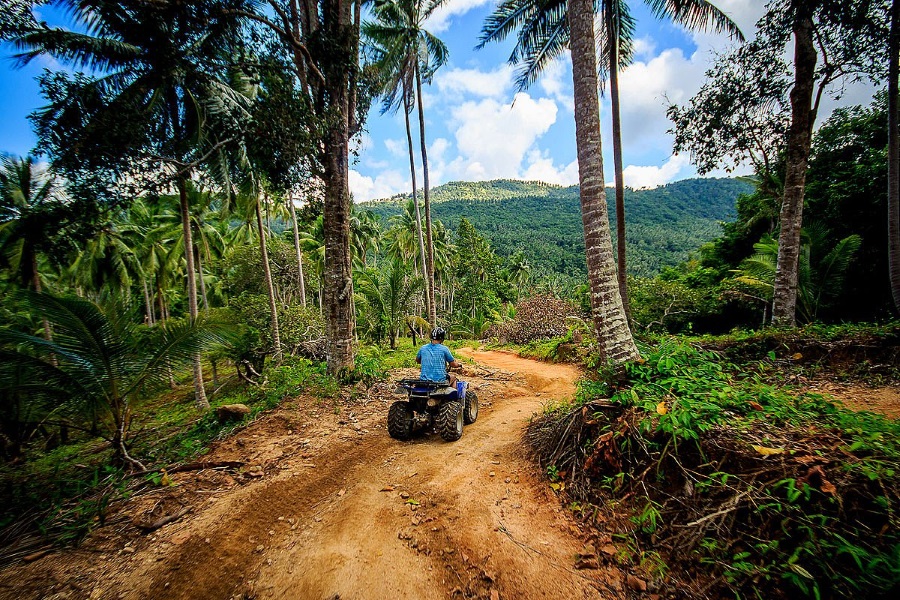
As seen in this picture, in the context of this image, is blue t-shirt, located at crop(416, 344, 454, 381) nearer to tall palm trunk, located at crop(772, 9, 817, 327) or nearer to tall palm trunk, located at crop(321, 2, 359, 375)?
tall palm trunk, located at crop(321, 2, 359, 375)

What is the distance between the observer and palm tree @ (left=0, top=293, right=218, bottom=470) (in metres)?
4.10

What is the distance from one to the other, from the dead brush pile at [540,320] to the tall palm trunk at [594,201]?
1189cm

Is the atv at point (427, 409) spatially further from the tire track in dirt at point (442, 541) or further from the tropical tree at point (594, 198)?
the tropical tree at point (594, 198)

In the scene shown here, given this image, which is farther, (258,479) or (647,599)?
(258,479)

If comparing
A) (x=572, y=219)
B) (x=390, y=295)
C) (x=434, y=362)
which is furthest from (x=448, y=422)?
(x=572, y=219)

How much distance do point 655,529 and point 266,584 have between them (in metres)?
3.26

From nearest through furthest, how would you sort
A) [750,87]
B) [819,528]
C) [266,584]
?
[819,528] < [266,584] < [750,87]

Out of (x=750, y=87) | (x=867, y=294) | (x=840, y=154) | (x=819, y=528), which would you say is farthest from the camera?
(x=840, y=154)

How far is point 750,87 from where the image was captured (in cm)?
862

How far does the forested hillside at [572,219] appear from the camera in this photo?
7525 centimetres

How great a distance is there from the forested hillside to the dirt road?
61.1 m

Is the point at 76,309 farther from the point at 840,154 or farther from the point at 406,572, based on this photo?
the point at 840,154

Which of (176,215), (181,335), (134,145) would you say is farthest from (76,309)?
(176,215)

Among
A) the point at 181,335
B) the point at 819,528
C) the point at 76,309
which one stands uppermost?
the point at 76,309
